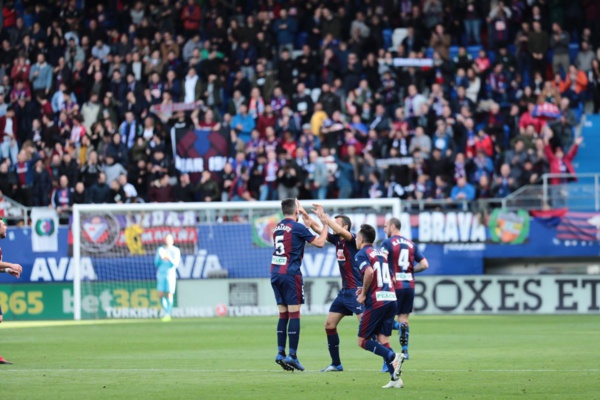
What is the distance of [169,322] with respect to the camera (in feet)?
92.2

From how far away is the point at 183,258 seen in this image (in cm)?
3000

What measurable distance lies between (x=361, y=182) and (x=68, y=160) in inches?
303

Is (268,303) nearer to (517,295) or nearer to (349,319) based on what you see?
(349,319)

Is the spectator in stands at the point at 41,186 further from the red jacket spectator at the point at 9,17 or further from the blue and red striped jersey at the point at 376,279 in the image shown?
the blue and red striped jersey at the point at 376,279

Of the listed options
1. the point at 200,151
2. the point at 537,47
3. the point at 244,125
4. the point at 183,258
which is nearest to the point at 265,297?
the point at 183,258

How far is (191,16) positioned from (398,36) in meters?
6.32

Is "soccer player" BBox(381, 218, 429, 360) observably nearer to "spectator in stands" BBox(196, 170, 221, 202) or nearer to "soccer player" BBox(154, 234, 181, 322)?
"soccer player" BBox(154, 234, 181, 322)

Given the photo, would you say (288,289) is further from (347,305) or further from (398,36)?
(398,36)

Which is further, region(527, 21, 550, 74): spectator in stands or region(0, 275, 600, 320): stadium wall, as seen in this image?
region(527, 21, 550, 74): spectator in stands

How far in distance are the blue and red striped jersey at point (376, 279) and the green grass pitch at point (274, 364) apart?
916 millimetres

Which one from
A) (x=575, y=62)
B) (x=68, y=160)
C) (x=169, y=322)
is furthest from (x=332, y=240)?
(x=575, y=62)

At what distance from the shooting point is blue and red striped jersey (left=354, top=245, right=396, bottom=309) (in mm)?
13078

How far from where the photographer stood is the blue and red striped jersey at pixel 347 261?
49.3 ft

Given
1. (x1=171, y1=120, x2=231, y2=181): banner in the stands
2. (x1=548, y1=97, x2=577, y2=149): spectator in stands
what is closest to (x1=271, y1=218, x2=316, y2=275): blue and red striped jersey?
(x1=548, y1=97, x2=577, y2=149): spectator in stands
